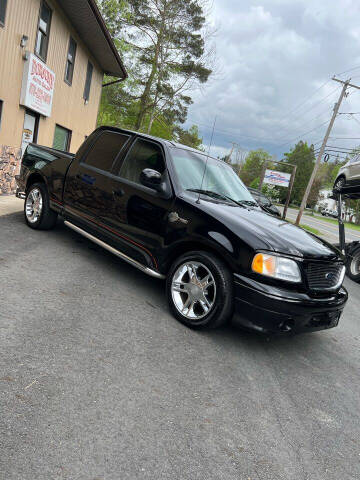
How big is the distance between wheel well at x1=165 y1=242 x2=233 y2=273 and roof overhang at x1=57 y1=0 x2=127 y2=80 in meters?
10.2

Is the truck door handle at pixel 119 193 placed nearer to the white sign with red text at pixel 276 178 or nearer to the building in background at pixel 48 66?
the building in background at pixel 48 66

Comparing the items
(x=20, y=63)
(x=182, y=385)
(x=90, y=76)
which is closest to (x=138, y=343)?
(x=182, y=385)

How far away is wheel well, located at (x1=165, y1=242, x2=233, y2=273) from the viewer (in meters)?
3.58

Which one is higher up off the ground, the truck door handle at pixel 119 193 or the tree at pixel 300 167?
the tree at pixel 300 167

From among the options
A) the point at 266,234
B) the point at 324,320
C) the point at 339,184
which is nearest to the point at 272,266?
the point at 266,234

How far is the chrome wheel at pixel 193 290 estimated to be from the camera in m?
3.63

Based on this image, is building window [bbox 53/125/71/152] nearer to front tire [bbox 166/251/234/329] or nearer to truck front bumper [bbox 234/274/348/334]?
front tire [bbox 166/251/234/329]

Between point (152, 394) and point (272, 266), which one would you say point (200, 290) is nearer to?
point (272, 266)

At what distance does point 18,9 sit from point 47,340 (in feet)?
31.9

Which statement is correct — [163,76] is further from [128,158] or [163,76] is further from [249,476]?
[249,476]

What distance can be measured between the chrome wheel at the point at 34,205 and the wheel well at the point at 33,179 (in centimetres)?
17

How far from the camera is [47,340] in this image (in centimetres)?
294

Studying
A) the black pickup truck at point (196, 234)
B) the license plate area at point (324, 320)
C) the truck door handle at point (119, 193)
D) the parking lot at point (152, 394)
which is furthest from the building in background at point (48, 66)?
the license plate area at point (324, 320)

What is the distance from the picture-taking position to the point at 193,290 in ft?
12.2
